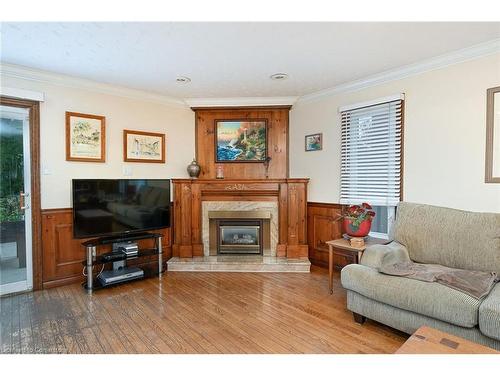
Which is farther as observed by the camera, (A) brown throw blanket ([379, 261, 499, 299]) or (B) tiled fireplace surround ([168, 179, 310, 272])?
(B) tiled fireplace surround ([168, 179, 310, 272])

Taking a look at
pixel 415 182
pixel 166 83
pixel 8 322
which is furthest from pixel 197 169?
pixel 415 182

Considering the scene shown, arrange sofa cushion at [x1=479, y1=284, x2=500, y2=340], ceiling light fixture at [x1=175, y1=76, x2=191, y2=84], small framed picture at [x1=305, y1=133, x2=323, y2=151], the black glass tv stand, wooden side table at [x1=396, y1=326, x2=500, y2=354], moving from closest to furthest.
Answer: wooden side table at [x1=396, y1=326, x2=500, y2=354]
sofa cushion at [x1=479, y1=284, x2=500, y2=340]
the black glass tv stand
ceiling light fixture at [x1=175, y1=76, x2=191, y2=84]
small framed picture at [x1=305, y1=133, x2=323, y2=151]

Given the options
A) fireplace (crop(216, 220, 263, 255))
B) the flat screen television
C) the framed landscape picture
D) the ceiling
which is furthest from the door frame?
the framed landscape picture

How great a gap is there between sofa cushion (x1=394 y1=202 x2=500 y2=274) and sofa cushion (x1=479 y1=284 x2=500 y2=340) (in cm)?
59

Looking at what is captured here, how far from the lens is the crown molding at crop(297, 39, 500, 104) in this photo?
94.7 inches

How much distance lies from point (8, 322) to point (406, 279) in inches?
133

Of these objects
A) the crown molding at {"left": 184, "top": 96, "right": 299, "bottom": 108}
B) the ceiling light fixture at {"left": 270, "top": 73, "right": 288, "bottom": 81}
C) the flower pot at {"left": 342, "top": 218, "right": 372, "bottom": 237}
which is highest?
the ceiling light fixture at {"left": 270, "top": 73, "right": 288, "bottom": 81}

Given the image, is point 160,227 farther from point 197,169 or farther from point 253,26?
point 253,26

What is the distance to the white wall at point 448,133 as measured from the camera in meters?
2.46

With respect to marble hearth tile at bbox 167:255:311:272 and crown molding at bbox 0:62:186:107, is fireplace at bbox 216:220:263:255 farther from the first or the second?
crown molding at bbox 0:62:186:107

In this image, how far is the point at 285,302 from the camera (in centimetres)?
273

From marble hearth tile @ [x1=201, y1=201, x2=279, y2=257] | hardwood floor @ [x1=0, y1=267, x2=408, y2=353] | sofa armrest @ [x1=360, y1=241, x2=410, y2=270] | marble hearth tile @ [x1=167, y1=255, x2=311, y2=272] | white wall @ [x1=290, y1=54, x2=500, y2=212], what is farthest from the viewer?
marble hearth tile @ [x1=201, y1=201, x2=279, y2=257]

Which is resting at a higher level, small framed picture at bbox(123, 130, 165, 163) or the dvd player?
small framed picture at bbox(123, 130, 165, 163)

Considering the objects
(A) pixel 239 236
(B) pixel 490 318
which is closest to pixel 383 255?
(B) pixel 490 318
